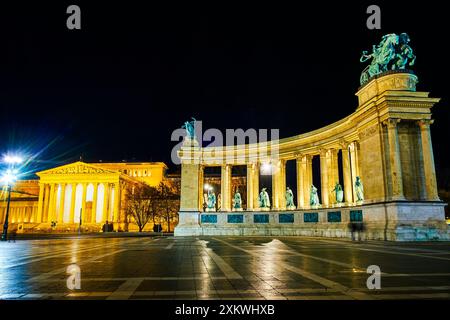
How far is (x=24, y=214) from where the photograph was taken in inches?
4978

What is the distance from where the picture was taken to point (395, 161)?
32.6m

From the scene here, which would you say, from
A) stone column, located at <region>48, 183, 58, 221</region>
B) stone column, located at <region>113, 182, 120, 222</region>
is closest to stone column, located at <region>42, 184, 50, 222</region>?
stone column, located at <region>48, 183, 58, 221</region>

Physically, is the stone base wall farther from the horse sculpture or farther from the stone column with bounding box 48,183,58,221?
the stone column with bounding box 48,183,58,221

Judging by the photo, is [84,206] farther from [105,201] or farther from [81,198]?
[105,201]

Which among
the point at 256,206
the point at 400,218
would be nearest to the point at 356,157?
the point at 400,218

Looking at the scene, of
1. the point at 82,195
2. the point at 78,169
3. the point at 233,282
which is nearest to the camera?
the point at 233,282

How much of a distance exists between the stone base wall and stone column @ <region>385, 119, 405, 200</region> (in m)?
1.22

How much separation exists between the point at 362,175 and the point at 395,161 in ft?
17.1

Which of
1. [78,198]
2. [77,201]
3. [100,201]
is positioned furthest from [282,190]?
[77,201]

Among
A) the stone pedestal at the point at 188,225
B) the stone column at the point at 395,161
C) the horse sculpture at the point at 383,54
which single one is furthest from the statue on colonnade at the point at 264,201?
the horse sculpture at the point at 383,54

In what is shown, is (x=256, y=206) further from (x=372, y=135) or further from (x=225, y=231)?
(x=372, y=135)

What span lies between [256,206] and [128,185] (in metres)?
77.5

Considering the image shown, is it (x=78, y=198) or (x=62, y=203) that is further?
(x=78, y=198)

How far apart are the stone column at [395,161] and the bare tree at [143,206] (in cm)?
6874
